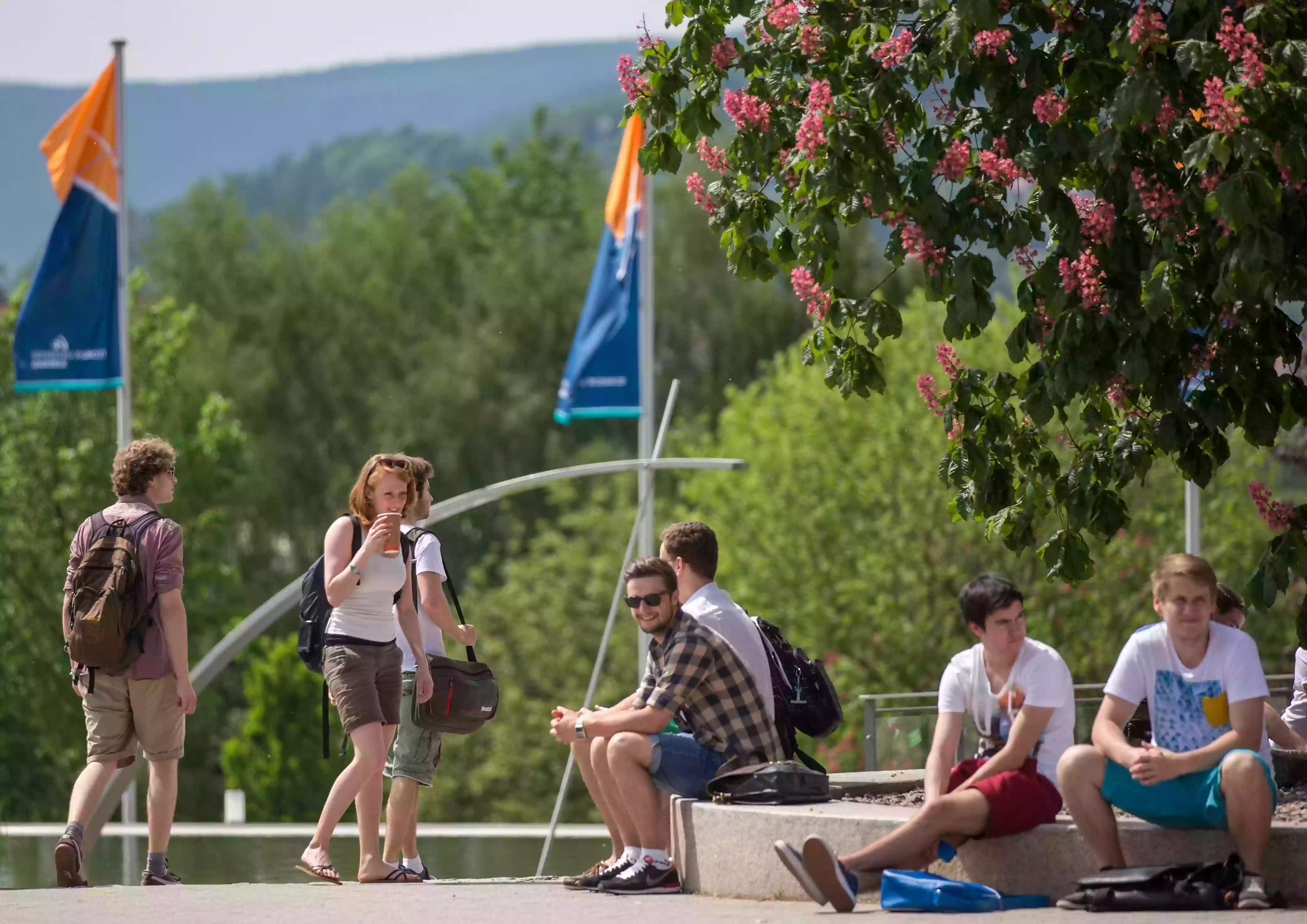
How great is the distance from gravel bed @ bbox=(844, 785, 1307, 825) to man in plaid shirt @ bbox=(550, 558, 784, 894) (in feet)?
1.98

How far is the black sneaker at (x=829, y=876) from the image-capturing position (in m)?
7.08

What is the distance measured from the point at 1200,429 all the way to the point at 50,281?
617 inches

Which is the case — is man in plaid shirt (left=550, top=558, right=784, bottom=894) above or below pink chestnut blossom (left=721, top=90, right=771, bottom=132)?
below

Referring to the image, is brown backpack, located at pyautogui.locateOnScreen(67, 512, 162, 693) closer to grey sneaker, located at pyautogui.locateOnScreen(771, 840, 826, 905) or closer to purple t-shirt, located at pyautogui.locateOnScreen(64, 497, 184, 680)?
purple t-shirt, located at pyautogui.locateOnScreen(64, 497, 184, 680)

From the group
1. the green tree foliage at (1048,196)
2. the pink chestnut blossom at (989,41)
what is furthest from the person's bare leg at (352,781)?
the pink chestnut blossom at (989,41)

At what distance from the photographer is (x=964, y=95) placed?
747cm

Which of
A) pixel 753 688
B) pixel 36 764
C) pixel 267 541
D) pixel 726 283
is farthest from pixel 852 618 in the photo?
pixel 753 688

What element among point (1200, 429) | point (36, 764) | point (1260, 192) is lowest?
point (36, 764)

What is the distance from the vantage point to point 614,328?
22.0m

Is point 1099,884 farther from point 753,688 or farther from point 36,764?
point 36,764

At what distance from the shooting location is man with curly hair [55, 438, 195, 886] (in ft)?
28.3

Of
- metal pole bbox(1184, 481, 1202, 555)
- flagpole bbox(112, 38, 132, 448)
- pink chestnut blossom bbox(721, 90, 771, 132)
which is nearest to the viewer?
pink chestnut blossom bbox(721, 90, 771, 132)

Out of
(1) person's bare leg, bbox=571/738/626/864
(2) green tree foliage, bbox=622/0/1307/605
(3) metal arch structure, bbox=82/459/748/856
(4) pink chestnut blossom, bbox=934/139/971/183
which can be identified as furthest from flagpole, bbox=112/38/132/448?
(4) pink chestnut blossom, bbox=934/139/971/183

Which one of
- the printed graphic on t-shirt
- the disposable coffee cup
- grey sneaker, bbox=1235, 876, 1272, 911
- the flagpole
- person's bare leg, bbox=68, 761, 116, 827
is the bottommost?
grey sneaker, bbox=1235, 876, 1272, 911
